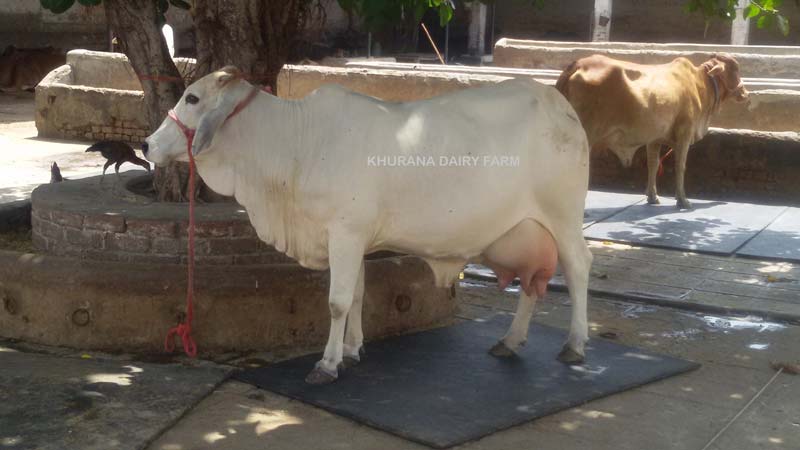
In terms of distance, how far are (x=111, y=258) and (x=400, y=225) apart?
1.96 metres

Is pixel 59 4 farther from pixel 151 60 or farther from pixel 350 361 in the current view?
pixel 350 361

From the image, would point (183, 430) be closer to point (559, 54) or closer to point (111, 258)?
point (111, 258)

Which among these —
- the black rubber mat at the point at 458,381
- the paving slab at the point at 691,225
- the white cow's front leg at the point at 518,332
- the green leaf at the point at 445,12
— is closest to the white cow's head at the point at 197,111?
the black rubber mat at the point at 458,381

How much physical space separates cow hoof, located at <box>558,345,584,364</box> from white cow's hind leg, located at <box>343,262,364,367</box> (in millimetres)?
1090

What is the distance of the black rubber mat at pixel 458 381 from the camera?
4.93 m

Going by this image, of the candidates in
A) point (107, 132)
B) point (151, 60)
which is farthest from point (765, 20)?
point (107, 132)

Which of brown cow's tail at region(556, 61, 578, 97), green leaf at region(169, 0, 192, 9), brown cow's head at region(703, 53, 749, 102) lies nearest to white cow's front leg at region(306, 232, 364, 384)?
green leaf at region(169, 0, 192, 9)

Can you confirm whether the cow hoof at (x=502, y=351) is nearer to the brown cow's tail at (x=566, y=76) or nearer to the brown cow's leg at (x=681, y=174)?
the brown cow's tail at (x=566, y=76)

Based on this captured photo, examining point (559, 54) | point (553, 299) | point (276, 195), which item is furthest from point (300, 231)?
point (559, 54)

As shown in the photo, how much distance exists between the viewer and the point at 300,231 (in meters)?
5.33

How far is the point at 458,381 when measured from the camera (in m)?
5.46

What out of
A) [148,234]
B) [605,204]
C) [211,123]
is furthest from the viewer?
[605,204]

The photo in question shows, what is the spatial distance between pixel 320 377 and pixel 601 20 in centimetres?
1818

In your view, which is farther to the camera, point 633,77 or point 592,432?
point 633,77
